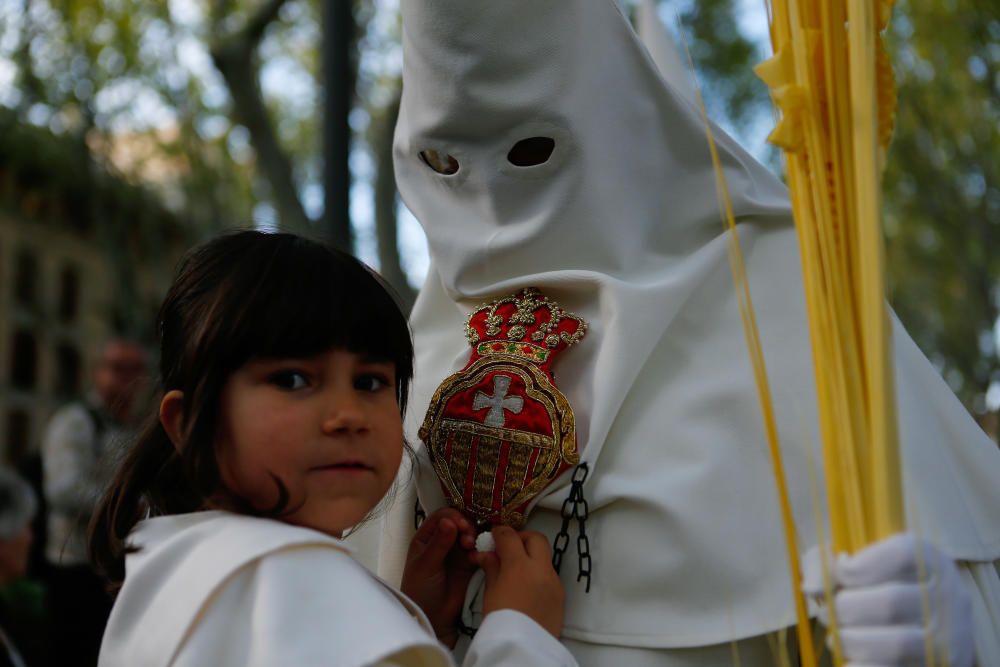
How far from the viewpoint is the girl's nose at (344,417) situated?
1.68 m

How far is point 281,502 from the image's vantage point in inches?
66.0

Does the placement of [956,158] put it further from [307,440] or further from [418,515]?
[307,440]

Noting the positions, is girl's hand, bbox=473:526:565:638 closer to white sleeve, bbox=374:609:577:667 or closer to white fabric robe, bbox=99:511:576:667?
white sleeve, bbox=374:609:577:667

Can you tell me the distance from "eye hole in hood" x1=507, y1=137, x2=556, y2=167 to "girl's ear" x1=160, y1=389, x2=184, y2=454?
29.8 inches

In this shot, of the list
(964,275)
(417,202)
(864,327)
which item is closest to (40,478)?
(417,202)

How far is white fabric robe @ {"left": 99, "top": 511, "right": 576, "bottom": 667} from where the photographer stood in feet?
4.79

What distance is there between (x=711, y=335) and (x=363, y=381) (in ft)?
2.15

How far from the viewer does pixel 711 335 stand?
207 centimetres

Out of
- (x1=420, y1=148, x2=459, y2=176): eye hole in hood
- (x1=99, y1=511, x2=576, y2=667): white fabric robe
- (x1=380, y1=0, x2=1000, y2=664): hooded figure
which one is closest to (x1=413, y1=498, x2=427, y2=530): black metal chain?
(x1=380, y1=0, x2=1000, y2=664): hooded figure

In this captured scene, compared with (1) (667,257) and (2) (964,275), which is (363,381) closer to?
(1) (667,257)

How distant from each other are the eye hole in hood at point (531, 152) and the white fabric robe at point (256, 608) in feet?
2.83

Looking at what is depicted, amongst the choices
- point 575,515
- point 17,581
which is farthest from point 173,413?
point 17,581

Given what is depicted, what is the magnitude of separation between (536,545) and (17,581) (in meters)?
3.70

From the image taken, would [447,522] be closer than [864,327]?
No
